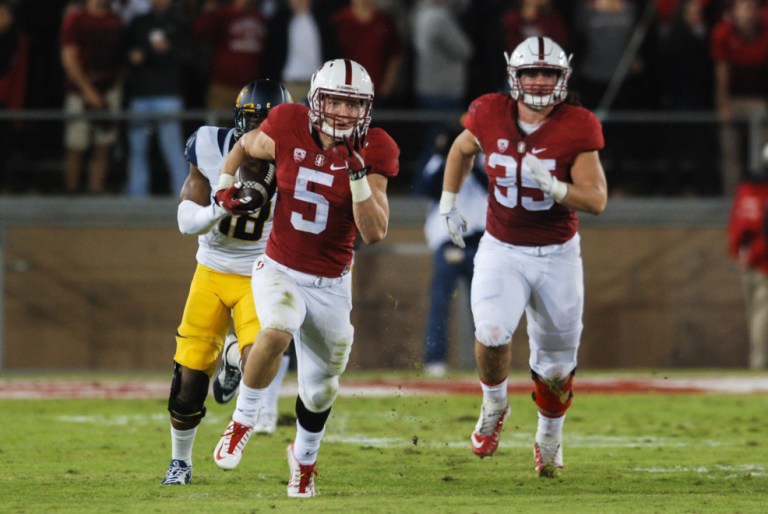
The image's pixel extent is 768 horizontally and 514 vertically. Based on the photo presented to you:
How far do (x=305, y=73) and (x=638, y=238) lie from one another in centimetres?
309

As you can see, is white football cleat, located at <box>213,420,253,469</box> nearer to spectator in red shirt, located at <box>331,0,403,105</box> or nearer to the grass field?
the grass field

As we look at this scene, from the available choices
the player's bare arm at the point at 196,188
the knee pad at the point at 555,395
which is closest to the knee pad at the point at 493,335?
the knee pad at the point at 555,395

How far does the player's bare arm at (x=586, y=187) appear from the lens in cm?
623

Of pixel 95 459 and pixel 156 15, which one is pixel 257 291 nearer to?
pixel 95 459

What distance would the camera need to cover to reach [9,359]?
37.8ft

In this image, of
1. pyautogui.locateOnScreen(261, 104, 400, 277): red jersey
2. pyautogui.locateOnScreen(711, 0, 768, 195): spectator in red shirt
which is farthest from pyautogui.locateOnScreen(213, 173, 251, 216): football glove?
pyautogui.locateOnScreen(711, 0, 768, 195): spectator in red shirt

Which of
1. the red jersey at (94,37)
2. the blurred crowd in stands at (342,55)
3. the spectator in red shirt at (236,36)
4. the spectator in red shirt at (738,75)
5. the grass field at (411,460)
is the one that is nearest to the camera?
the grass field at (411,460)

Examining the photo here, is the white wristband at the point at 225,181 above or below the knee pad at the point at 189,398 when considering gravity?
above

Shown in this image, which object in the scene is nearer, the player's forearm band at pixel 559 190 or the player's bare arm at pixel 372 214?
the player's bare arm at pixel 372 214

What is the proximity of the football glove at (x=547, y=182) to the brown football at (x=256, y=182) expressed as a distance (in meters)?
1.10

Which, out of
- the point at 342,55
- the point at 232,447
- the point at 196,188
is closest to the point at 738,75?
the point at 342,55

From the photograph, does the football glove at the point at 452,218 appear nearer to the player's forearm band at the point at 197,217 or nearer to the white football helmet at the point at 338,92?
the white football helmet at the point at 338,92

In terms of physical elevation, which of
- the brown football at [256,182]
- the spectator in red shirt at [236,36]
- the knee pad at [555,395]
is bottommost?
the knee pad at [555,395]

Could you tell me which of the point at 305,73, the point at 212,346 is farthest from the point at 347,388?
the point at 212,346
